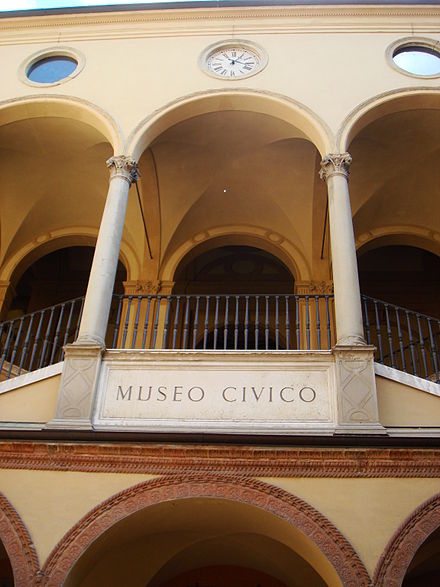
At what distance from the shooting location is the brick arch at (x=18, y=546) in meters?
5.47

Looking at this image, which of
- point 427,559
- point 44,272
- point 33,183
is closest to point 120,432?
point 427,559

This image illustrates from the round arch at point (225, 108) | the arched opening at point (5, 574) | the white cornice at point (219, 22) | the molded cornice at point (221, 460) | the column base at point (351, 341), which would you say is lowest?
the arched opening at point (5, 574)

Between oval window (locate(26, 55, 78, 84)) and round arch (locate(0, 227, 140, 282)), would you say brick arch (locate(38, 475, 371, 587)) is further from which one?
oval window (locate(26, 55, 78, 84))

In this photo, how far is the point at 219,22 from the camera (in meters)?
9.59

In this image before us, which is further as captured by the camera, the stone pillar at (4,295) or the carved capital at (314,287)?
the stone pillar at (4,295)

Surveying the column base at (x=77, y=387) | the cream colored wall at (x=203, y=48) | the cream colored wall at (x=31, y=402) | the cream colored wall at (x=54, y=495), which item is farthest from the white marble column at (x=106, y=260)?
the cream colored wall at (x=54, y=495)

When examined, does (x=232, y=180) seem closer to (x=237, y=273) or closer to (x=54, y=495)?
(x=237, y=273)

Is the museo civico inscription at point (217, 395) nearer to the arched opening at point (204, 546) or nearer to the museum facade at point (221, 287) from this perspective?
the museum facade at point (221, 287)

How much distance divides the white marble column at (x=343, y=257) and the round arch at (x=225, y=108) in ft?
2.05

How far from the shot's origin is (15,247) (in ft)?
37.2

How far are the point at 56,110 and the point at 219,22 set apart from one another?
2840 mm

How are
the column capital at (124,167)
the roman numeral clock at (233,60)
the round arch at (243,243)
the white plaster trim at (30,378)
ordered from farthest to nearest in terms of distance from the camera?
1. the round arch at (243,243)
2. the roman numeral clock at (233,60)
3. the column capital at (124,167)
4. the white plaster trim at (30,378)

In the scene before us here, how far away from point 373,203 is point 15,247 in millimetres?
6348

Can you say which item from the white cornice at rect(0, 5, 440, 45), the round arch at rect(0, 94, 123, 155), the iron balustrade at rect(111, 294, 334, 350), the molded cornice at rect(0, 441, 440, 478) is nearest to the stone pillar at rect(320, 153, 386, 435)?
the molded cornice at rect(0, 441, 440, 478)
